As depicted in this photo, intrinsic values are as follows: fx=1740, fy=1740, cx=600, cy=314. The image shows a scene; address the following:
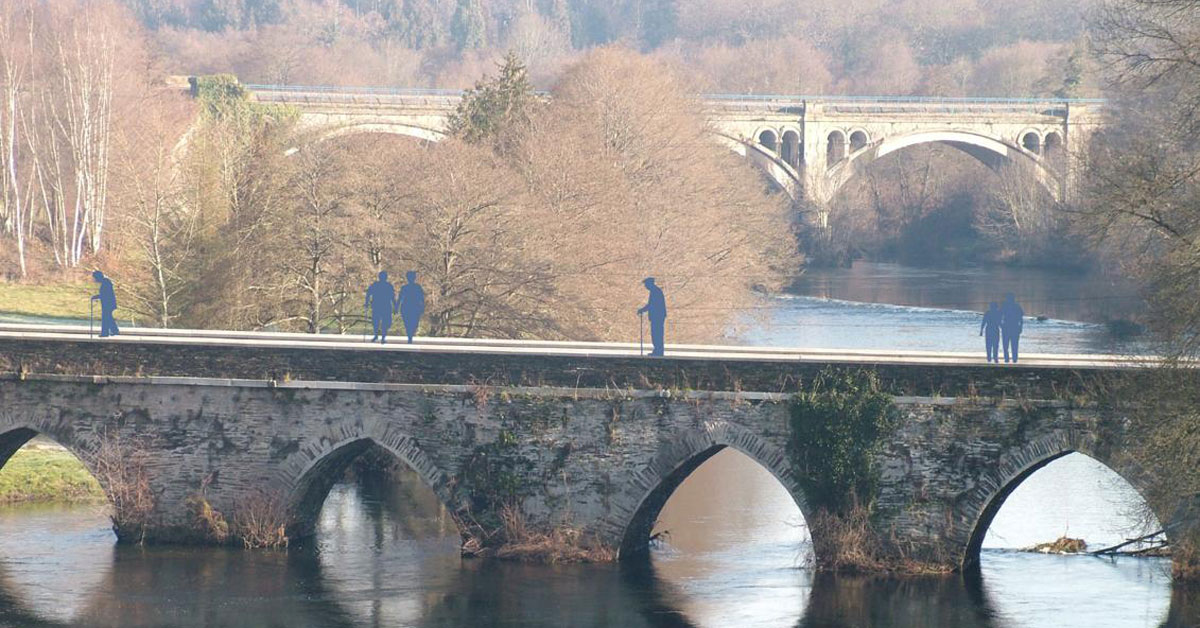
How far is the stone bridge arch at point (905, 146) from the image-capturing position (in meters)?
99.6

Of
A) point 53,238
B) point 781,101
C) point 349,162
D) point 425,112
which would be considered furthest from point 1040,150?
point 349,162

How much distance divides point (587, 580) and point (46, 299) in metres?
37.1

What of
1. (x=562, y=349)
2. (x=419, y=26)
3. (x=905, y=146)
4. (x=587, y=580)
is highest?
(x=419, y=26)

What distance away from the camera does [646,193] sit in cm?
5459

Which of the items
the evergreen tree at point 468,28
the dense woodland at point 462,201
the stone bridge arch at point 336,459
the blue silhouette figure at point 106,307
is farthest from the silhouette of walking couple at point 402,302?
the evergreen tree at point 468,28

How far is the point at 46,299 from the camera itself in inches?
2340

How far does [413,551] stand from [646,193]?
2586 cm

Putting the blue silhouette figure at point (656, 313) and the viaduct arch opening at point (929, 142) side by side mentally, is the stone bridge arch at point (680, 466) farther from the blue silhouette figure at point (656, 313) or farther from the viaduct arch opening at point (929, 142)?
the viaduct arch opening at point (929, 142)

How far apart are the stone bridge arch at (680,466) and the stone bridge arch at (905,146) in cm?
7091

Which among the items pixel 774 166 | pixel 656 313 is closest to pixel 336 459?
pixel 656 313

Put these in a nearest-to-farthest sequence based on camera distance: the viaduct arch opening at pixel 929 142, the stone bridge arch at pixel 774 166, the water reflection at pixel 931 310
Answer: the water reflection at pixel 931 310, the stone bridge arch at pixel 774 166, the viaduct arch opening at pixel 929 142

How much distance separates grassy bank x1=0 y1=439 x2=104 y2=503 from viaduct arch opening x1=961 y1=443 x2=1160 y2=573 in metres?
17.6

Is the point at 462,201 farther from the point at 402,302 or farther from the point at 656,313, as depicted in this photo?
the point at 656,313

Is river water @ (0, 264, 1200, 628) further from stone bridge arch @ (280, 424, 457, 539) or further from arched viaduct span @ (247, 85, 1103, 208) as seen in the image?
arched viaduct span @ (247, 85, 1103, 208)
